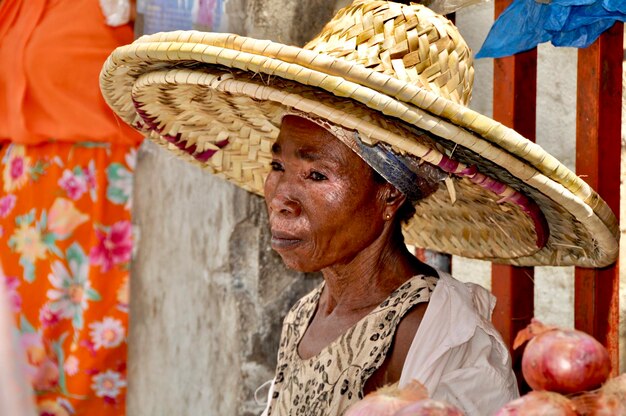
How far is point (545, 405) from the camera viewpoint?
142 centimetres

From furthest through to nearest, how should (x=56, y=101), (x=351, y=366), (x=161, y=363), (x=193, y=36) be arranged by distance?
(x=56, y=101) → (x=161, y=363) → (x=351, y=366) → (x=193, y=36)

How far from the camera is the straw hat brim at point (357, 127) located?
1931 mm

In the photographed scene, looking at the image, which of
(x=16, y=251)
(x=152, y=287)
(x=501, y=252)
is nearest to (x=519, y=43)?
(x=501, y=252)

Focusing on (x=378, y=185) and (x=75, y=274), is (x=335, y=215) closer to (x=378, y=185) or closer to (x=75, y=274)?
(x=378, y=185)

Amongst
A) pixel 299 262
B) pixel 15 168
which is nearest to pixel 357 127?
pixel 299 262

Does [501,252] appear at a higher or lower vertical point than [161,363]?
higher

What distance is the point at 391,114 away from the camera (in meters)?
1.91

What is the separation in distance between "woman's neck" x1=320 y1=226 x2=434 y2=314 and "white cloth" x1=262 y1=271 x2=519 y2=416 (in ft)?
0.52

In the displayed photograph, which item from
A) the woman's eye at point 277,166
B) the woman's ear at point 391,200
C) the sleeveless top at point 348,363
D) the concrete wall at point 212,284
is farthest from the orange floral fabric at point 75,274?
the woman's ear at point 391,200

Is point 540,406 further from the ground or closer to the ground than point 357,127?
closer to the ground

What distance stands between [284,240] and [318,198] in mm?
124

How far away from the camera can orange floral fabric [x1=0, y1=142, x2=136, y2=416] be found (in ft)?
13.6

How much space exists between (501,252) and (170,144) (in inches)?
37.2

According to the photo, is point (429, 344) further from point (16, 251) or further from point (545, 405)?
point (16, 251)
